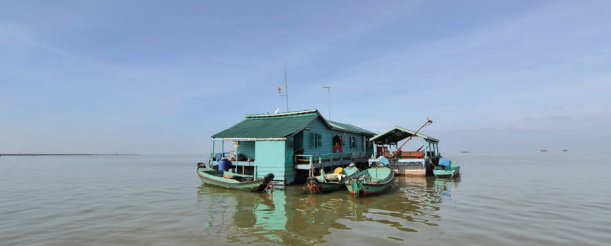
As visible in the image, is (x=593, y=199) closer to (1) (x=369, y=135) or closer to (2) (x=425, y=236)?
(2) (x=425, y=236)

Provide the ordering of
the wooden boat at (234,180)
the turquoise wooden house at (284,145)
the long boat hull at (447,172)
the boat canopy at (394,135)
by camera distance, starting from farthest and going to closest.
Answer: the boat canopy at (394,135) → the long boat hull at (447,172) → the turquoise wooden house at (284,145) → the wooden boat at (234,180)

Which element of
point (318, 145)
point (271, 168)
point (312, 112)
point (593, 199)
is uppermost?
point (312, 112)

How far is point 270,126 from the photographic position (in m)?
24.6

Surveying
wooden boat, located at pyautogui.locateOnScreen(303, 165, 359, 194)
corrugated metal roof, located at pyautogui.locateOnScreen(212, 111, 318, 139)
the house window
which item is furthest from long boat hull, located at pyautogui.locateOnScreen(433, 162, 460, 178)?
corrugated metal roof, located at pyautogui.locateOnScreen(212, 111, 318, 139)

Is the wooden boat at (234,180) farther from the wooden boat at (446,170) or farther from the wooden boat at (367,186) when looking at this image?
the wooden boat at (446,170)

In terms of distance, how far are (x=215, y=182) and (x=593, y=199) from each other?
903 inches

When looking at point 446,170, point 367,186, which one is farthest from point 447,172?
point 367,186

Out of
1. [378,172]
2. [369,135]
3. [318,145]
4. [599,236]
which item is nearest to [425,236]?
[599,236]

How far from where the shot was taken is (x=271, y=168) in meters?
21.2

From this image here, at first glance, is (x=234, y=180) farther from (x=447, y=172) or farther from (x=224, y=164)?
(x=447, y=172)

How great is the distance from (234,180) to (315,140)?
7457 mm

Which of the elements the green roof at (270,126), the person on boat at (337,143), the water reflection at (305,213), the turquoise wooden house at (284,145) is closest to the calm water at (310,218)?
the water reflection at (305,213)

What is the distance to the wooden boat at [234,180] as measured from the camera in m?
18.9

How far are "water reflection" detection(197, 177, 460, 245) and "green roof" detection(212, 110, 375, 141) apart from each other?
422 centimetres
